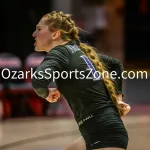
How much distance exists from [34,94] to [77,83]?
6.03m

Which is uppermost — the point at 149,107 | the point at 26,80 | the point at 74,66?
the point at 74,66

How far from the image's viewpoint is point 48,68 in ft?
10.5

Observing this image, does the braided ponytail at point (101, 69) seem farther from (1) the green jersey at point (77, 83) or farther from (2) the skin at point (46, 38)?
(2) the skin at point (46, 38)

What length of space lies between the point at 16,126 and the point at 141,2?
31.1 feet

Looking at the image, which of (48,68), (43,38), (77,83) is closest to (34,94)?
(43,38)

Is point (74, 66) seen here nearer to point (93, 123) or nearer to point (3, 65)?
point (93, 123)

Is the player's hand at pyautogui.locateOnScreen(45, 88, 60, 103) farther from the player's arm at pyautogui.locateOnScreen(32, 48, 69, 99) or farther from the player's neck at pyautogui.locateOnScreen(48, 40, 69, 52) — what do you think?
the player's neck at pyautogui.locateOnScreen(48, 40, 69, 52)

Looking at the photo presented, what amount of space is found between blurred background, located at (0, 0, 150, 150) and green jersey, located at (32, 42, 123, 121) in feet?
7.37

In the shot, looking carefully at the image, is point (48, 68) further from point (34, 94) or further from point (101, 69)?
point (34, 94)

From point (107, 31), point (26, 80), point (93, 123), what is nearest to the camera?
point (93, 123)

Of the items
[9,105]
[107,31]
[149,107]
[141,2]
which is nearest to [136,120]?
[149,107]

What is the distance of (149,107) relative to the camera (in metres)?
10.4

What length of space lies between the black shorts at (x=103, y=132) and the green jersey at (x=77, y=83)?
6 centimetres

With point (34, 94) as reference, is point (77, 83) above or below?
above
